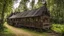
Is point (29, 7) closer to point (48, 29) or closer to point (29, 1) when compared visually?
point (29, 1)

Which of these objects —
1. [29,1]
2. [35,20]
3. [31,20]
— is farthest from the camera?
[29,1]

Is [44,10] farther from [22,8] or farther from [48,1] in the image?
[22,8]

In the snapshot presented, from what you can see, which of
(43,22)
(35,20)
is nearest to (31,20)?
(35,20)

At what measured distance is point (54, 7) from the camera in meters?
42.9

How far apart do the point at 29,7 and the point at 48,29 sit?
3109cm

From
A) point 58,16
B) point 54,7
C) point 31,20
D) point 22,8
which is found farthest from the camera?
point 22,8

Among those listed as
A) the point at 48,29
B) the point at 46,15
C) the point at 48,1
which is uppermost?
the point at 48,1

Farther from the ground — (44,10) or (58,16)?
(44,10)

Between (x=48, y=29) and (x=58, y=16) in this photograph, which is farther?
(x=58, y=16)

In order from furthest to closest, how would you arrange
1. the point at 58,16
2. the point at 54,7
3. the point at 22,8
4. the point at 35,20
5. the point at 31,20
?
the point at 22,8 < the point at 54,7 < the point at 58,16 < the point at 31,20 < the point at 35,20

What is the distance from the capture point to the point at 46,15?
3008 centimetres

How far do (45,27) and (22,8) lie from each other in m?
29.9

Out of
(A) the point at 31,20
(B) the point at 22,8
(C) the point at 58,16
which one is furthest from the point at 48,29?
(B) the point at 22,8

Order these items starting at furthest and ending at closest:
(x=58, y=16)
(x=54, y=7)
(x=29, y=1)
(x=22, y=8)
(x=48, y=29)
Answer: (x=22, y=8)
(x=29, y=1)
(x=54, y=7)
(x=58, y=16)
(x=48, y=29)
